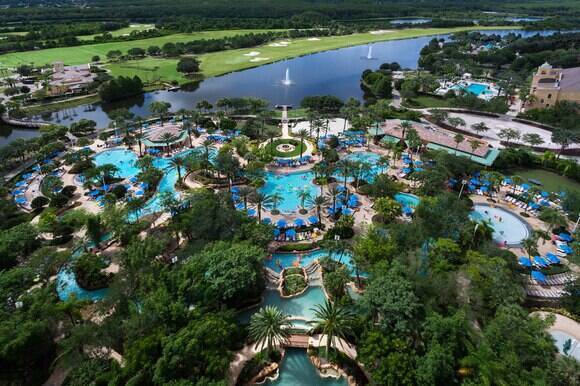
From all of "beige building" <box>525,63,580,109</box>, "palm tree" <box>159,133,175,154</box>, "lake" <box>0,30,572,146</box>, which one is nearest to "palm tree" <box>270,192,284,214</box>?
"palm tree" <box>159,133,175,154</box>

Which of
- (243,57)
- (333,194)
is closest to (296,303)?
(333,194)

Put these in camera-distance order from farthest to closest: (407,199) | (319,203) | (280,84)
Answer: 1. (280,84)
2. (407,199)
3. (319,203)

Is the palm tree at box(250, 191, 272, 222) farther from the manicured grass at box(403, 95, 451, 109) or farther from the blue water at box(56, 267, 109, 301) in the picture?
the manicured grass at box(403, 95, 451, 109)

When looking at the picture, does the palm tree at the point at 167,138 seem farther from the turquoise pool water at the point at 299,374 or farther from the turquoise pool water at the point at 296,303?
the turquoise pool water at the point at 299,374

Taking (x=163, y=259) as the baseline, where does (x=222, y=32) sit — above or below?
above

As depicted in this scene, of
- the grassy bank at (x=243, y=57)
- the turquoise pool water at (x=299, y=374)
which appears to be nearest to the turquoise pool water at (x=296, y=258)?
the turquoise pool water at (x=299, y=374)

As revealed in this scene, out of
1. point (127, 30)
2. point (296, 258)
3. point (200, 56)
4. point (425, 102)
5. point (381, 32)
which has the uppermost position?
point (127, 30)

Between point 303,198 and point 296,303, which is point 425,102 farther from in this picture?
point 296,303

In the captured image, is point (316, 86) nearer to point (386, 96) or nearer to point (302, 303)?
point (386, 96)

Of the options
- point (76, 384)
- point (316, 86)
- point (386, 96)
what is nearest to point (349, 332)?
point (76, 384)
